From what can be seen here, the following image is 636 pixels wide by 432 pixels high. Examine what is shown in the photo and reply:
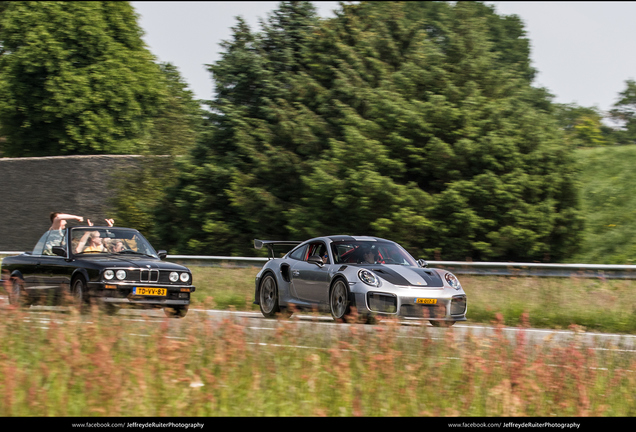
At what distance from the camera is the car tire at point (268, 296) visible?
14172mm

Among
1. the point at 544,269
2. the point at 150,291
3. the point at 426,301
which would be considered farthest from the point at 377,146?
the point at 426,301

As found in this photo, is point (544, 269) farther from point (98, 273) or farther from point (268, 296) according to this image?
point (98, 273)

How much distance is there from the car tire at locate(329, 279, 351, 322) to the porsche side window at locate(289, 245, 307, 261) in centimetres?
151

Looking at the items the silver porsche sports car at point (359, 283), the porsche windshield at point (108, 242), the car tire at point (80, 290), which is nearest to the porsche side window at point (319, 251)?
the silver porsche sports car at point (359, 283)

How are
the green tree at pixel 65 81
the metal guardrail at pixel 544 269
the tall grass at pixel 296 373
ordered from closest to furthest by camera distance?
→ 1. the tall grass at pixel 296 373
2. the metal guardrail at pixel 544 269
3. the green tree at pixel 65 81

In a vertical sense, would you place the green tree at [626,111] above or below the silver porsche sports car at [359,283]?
above

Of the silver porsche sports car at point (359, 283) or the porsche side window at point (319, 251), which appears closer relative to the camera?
the silver porsche sports car at point (359, 283)

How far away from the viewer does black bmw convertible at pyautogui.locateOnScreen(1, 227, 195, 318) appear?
12578 mm

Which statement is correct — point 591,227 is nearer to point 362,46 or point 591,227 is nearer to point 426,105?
point 426,105

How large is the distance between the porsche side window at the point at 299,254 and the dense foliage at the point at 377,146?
7767 mm

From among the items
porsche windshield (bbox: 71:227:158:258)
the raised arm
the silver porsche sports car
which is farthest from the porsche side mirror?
the raised arm

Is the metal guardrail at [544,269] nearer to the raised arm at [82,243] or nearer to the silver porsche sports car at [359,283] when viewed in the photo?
the silver porsche sports car at [359,283]

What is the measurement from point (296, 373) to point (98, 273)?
6485mm

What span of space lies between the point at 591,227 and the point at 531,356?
16581 mm
